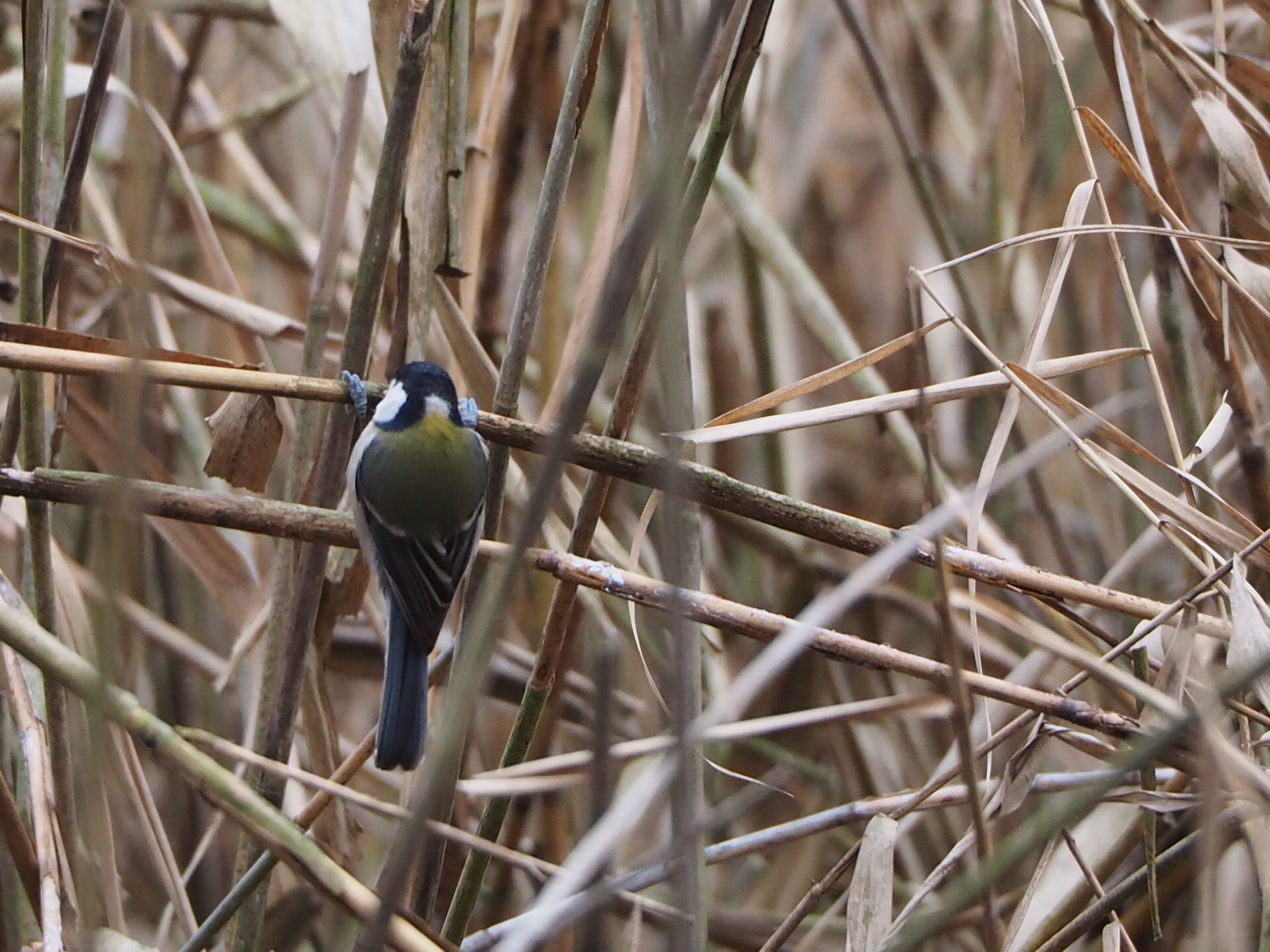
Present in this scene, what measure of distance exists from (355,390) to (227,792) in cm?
41

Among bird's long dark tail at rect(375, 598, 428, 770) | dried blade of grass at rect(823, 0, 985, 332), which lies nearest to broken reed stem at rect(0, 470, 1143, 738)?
bird's long dark tail at rect(375, 598, 428, 770)

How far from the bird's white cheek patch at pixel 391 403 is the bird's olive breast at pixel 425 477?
0.29 ft

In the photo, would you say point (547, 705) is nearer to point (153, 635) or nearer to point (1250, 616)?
point (153, 635)

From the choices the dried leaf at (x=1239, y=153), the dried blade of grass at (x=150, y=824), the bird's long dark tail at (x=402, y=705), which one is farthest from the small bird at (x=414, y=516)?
the dried leaf at (x=1239, y=153)

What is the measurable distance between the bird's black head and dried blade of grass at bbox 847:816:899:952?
546 mm

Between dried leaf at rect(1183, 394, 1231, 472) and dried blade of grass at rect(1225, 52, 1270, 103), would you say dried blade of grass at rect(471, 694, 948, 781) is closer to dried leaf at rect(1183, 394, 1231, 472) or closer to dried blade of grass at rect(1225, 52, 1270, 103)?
dried leaf at rect(1183, 394, 1231, 472)

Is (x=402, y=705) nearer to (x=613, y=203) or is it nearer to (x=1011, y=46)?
(x=613, y=203)

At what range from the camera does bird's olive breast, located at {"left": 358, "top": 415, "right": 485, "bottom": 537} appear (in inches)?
59.1

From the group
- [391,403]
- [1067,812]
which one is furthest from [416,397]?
[1067,812]

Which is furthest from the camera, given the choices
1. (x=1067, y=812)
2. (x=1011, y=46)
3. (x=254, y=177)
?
(x=254, y=177)

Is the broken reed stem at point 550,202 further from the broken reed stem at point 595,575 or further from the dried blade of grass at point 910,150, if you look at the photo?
the dried blade of grass at point 910,150

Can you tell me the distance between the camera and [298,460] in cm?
124

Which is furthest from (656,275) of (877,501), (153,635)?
(877,501)

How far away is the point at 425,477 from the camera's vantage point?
154 cm
